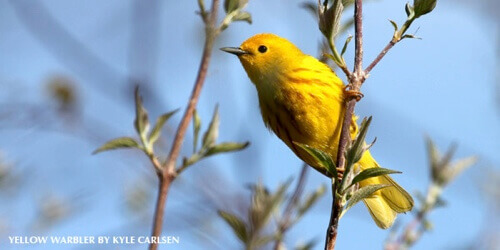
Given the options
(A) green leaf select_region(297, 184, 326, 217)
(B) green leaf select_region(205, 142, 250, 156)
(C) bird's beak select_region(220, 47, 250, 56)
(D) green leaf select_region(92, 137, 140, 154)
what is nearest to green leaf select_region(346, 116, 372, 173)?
(B) green leaf select_region(205, 142, 250, 156)

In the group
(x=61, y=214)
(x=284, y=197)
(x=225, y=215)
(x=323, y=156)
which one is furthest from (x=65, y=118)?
(x=323, y=156)

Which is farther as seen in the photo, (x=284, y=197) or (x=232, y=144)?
(x=284, y=197)

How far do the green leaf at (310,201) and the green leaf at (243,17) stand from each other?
2.81ft

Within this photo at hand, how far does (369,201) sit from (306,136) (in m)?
0.55

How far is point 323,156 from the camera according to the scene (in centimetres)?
191

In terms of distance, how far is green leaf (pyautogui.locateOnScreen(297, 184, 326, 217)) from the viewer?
110 inches

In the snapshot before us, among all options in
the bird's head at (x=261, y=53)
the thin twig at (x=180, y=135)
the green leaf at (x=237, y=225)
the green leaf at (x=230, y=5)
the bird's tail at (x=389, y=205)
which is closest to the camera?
the thin twig at (x=180, y=135)

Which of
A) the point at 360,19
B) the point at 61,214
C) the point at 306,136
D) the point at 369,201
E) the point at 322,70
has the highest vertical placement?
the point at 360,19

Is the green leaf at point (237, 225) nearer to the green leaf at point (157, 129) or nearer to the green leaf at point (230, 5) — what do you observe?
the green leaf at point (157, 129)

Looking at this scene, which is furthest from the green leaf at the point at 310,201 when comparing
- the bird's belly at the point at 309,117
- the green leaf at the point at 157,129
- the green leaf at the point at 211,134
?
the green leaf at the point at 157,129

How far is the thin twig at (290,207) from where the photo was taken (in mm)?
2419

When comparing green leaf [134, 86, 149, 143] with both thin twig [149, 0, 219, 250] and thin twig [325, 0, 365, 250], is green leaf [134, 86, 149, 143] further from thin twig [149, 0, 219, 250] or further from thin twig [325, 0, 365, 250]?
thin twig [325, 0, 365, 250]

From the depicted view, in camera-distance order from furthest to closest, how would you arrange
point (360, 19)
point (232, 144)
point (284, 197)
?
point (284, 197) → point (232, 144) → point (360, 19)

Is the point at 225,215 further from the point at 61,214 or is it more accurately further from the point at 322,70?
the point at 61,214
